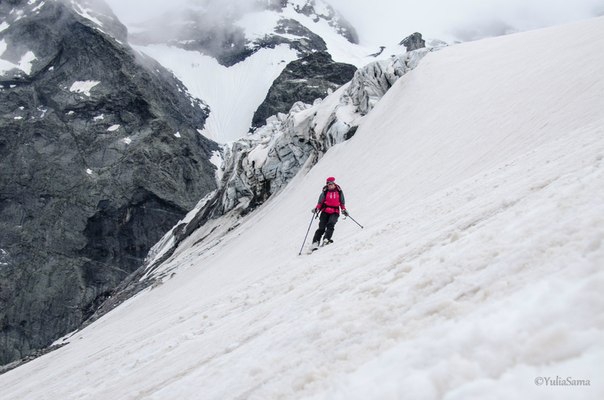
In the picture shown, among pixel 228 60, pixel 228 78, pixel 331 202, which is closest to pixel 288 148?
pixel 331 202

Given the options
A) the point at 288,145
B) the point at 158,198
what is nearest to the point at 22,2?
the point at 158,198

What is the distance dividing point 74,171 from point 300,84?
7336cm

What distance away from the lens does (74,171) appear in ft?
394

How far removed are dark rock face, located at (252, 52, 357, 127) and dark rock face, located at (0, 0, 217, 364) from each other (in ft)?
93.9

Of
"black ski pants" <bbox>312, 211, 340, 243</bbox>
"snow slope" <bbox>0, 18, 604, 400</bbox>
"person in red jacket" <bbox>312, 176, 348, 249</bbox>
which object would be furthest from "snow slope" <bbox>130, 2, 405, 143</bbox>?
"snow slope" <bbox>0, 18, 604, 400</bbox>

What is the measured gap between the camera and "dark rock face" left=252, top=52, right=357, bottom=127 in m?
146

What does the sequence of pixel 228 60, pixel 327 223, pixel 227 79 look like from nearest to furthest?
pixel 327 223 < pixel 227 79 < pixel 228 60

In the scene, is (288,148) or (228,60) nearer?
(288,148)

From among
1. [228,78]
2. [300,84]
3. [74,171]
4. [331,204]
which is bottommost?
[331,204]

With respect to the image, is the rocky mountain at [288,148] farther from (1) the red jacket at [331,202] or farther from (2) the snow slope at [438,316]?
(2) the snow slope at [438,316]

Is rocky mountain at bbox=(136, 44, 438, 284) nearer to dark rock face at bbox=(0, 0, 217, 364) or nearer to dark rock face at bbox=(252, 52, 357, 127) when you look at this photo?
dark rock face at bbox=(0, 0, 217, 364)

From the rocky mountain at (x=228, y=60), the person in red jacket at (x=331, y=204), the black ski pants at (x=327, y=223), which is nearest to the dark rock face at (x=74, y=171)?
the rocky mountain at (x=228, y=60)

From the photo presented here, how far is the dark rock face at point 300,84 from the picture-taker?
146375mm

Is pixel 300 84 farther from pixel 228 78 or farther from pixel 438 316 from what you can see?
pixel 438 316
